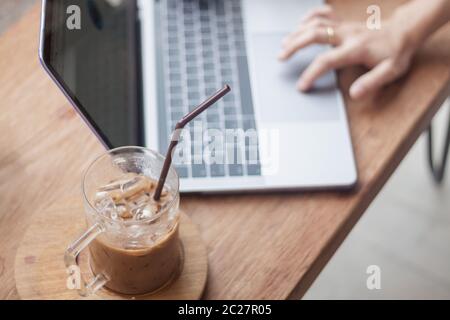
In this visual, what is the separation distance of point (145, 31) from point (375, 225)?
0.82 m

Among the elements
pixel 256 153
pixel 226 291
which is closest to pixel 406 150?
pixel 256 153

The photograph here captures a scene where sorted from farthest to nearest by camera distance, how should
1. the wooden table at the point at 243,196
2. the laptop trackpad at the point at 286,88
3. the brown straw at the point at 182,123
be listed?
the laptop trackpad at the point at 286,88, the wooden table at the point at 243,196, the brown straw at the point at 182,123

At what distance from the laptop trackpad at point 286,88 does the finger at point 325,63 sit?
0.5 inches

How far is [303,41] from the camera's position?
3.10 ft

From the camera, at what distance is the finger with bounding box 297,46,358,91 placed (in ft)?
3.01

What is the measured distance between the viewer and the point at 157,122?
0.88m

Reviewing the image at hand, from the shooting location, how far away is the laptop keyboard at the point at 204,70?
0.86 meters

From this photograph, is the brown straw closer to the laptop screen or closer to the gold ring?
the laptop screen

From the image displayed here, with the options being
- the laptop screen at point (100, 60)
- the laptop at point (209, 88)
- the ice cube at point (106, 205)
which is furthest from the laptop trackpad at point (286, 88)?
the ice cube at point (106, 205)

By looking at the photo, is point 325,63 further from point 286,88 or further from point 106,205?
point 106,205

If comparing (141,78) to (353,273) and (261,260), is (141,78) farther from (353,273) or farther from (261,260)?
(353,273)

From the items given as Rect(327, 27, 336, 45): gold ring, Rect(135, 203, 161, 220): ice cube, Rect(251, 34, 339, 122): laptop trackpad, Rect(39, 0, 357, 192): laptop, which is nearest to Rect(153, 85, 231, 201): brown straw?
Rect(135, 203, 161, 220): ice cube

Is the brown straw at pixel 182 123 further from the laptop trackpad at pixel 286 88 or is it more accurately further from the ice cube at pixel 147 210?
the laptop trackpad at pixel 286 88

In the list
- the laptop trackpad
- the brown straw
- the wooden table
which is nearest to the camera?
the brown straw
